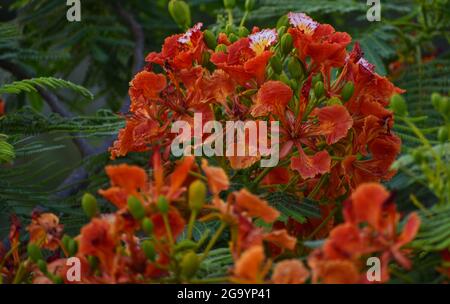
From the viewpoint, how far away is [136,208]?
94 cm

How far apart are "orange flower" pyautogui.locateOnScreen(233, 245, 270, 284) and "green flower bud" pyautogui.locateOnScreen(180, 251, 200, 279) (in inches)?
1.9

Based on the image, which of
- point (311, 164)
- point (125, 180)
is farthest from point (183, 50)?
point (125, 180)

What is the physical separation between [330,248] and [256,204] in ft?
0.34

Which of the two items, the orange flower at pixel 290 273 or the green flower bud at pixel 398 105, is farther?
the green flower bud at pixel 398 105

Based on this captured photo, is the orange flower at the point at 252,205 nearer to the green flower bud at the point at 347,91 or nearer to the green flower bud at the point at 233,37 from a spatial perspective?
the green flower bud at the point at 347,91

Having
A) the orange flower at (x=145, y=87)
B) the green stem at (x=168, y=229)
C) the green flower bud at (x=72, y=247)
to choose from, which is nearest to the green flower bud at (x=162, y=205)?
the green stem at (x=168, y=229)

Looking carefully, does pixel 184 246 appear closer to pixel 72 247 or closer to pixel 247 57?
pixel 72 247

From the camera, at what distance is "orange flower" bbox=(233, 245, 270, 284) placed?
886mm

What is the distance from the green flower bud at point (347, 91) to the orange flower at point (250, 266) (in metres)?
0.36

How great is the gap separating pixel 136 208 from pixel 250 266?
5.1 inches

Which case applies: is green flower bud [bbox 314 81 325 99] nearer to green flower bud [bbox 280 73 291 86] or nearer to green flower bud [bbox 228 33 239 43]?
green flower bud [bbox 280 73 291 86]

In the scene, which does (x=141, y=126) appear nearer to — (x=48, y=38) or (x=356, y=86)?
(x=356, y=86)

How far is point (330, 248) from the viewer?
0.89 m

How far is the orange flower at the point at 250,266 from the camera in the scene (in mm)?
886
